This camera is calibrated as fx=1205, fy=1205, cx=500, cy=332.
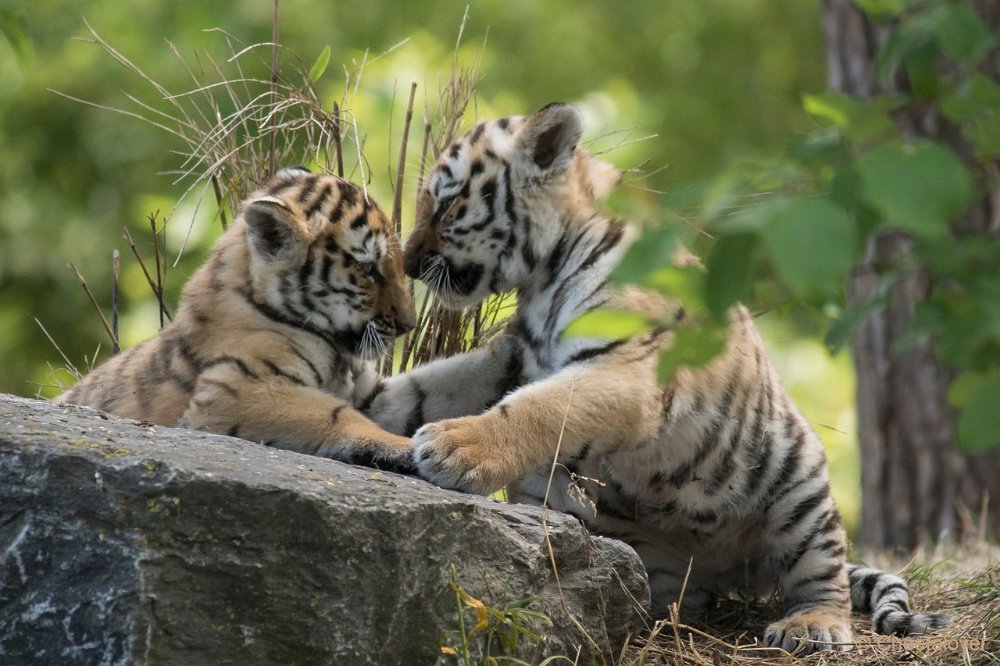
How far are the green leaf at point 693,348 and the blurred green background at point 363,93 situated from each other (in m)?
5.72

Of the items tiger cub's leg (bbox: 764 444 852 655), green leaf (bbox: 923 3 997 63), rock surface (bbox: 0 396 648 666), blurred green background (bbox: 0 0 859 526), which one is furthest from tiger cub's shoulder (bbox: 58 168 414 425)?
blurred green background (bbox: 0 0 859 526)

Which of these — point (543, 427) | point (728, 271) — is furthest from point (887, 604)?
point (728, 271)

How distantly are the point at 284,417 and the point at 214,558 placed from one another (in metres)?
1.08

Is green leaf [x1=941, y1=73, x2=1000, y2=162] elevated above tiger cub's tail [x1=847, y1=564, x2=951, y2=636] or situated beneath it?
elevated above

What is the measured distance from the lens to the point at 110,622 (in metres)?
2.34

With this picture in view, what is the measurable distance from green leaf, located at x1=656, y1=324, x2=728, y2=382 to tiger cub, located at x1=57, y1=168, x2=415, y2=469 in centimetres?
187

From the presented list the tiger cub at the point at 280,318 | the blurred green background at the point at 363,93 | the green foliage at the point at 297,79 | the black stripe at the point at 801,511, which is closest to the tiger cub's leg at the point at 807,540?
the black stripe at the point at 801,511

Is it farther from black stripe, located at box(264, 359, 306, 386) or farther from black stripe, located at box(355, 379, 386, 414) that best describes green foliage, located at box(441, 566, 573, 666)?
black stripe, located at box(355, 379, 386, 414)

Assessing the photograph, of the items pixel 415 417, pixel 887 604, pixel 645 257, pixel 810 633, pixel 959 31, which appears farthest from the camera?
pixel 415 417

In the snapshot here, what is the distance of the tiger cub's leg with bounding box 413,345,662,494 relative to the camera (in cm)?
315

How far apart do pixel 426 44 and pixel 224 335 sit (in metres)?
6.54

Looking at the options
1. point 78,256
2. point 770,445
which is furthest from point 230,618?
point 78,256

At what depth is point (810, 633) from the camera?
11.4 feet

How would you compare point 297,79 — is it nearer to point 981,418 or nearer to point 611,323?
point 611,323
